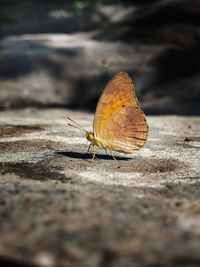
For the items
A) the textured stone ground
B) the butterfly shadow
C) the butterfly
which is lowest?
the butterfly shadow

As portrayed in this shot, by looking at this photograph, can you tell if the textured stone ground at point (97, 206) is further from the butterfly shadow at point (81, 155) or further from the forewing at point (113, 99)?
the forewing at point (113, 99)

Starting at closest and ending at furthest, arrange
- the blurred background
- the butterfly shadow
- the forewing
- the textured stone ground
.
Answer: the textured stone ground
the forewing
the butterfly shadow
the blurred background

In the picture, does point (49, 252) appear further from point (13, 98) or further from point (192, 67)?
point (192, 67)

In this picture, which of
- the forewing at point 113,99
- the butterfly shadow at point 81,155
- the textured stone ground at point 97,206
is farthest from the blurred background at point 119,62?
the textured stone ground at point 97,206

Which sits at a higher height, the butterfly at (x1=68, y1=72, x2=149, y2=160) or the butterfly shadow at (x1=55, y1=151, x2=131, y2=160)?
the butterfly at (x1=68, y1=72, x2=149, y2=160)

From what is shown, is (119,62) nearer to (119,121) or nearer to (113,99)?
(119,121)

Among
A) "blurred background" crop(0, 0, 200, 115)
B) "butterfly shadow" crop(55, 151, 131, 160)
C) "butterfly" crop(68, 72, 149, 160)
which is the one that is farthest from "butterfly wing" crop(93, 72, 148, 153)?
"blurred background" crop(0, 0, 200, 115)

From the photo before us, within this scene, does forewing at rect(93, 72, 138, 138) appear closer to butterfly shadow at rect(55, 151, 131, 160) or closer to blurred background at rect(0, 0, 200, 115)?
butterfly shadow at rect(55, 151, 131, 160)
